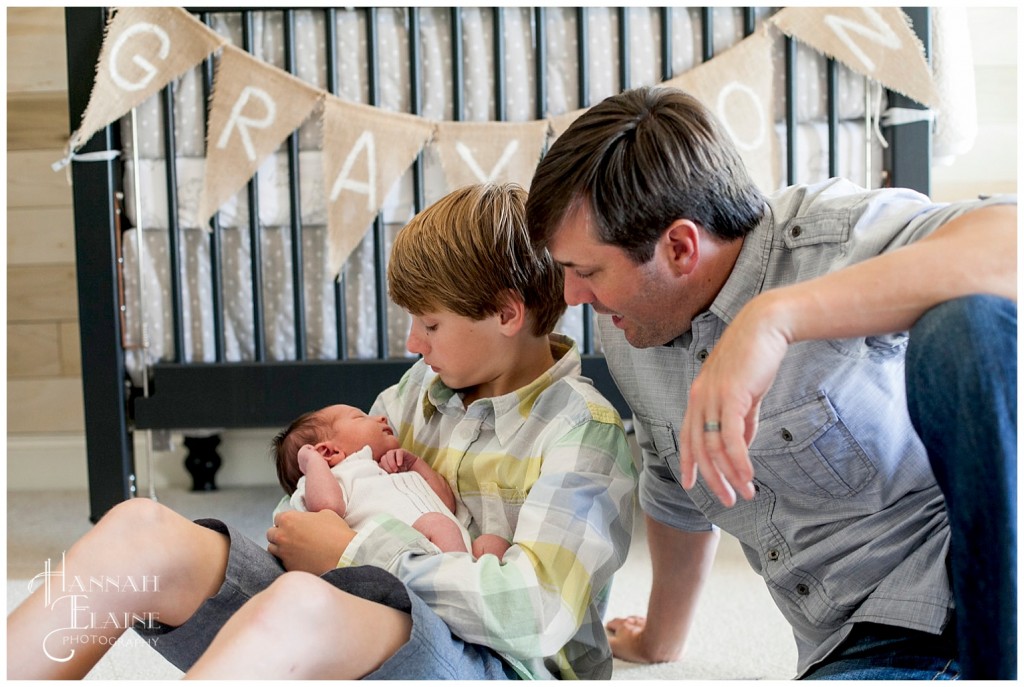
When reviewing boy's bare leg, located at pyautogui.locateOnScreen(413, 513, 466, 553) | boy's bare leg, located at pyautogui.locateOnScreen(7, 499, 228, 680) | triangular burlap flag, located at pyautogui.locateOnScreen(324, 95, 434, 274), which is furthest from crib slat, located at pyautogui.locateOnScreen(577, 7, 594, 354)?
boy's bare leg, located at pyautogui.locateOnScreen(7, 499, 228, 680)

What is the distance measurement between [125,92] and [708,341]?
1198mm

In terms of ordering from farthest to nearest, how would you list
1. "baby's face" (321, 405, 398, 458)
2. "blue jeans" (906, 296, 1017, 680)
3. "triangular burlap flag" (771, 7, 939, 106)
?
"triangular burlap flag" (771, 7, 939, 106) → "baby's face" (321, 405, 398, 458) → "blue jeans" (906, 296, 1017, 680)

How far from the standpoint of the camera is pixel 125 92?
165 centimetres

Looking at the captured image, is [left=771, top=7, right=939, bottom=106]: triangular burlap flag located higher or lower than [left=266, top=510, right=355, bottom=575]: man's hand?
higher

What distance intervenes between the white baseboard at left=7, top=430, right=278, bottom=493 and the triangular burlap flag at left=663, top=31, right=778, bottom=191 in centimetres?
131

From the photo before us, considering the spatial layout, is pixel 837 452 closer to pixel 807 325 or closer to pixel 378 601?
pixel 807 325

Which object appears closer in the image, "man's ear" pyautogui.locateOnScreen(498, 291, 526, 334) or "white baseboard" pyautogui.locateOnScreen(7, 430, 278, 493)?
"man's ear" pyautogui.locateOnScreen(498, 291, 526, 334)

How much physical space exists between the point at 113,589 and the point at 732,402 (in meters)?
0.55

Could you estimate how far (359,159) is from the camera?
1673 millimetres

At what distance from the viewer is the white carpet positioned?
4.16 feet

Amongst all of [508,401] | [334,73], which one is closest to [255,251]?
[334,73]

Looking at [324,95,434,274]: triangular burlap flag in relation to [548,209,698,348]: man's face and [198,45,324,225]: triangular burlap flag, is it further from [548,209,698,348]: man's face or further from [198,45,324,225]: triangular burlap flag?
[548,209,698,348]: man's face

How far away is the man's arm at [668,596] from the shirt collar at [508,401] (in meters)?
0.26

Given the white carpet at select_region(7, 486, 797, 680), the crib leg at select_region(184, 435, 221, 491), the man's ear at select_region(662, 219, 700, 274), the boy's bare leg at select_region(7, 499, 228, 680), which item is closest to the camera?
the boy's bare leg at select_region(7, 499, 228, 680)
